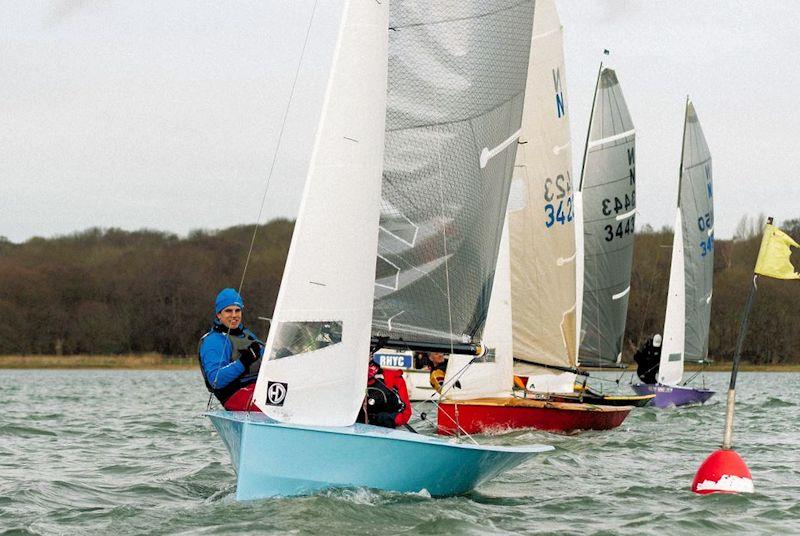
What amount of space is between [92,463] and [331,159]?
17.4ft

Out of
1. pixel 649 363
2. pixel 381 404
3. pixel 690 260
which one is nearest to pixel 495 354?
pixel 381 404

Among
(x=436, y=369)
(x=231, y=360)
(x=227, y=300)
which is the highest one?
(x=227, y=300)

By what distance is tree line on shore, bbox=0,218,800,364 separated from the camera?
5988 cm

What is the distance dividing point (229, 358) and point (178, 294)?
59.0 m

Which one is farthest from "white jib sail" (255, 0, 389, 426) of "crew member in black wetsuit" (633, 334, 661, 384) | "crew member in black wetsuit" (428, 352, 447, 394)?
"crew member in black wetsuit" (633, 334, 661, 384)

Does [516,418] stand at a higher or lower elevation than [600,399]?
lower

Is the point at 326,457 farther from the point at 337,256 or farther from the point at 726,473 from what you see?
the point at 726,473

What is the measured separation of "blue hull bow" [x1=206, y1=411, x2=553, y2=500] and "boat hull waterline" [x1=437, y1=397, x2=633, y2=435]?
193 inches

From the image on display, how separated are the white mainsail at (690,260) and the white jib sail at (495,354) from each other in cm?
1197

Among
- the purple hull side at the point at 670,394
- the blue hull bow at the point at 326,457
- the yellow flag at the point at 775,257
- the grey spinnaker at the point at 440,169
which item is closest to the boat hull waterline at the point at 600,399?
the purple hull side at the point at 670,394

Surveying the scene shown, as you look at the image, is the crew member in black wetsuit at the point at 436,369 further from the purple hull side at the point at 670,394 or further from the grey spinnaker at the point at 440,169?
the purple hull side at the point at 670,394

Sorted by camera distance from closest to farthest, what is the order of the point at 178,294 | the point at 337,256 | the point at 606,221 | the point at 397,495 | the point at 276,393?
the point at 276,393 < the point at 397,495 < the point at 337,256 < the point at 606,221 < the point at 178,294

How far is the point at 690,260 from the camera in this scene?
1086 inches

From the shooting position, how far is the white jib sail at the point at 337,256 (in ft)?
26.8
